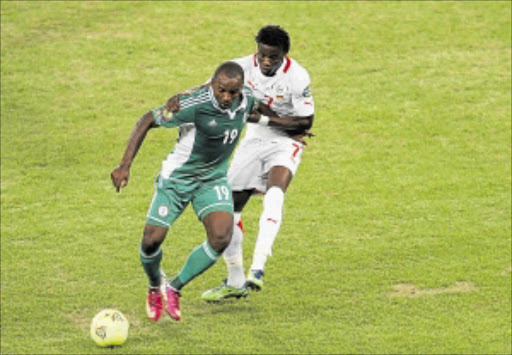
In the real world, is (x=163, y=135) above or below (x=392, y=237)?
above

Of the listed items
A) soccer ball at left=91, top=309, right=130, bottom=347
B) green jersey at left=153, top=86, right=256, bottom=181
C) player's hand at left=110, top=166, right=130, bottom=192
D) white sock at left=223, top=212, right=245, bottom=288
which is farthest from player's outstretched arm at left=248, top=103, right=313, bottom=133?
soccer ball at left=91, top=309, right=130, bottom=347

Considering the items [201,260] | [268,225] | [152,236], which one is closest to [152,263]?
[152,236]

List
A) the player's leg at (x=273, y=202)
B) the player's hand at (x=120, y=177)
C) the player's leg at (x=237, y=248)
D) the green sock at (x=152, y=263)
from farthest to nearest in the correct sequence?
1. the player's leg at (x=237, y=248)
2. the green sock at (x=152, y=263)
3. the player's leg at (x=273, y=202)
4. the player's hand at (x=120, y=177)

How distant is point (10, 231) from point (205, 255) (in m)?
5.08

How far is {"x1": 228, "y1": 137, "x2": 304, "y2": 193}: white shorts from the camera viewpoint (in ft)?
43.3

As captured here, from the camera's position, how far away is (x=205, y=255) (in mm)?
12203

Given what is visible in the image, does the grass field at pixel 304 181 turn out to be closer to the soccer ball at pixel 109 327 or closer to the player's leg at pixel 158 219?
the soccer ball at pixel 109 327

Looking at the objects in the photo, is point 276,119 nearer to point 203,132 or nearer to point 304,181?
point 203,132

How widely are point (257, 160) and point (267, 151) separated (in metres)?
0.17

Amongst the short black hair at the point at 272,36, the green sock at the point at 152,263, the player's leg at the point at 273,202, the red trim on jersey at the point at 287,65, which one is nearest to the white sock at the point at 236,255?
the player's leg at the point at 273,202

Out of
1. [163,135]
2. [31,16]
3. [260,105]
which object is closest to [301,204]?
[163,135]

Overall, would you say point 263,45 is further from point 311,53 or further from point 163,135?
point 311,53

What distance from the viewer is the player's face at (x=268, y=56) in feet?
40.0

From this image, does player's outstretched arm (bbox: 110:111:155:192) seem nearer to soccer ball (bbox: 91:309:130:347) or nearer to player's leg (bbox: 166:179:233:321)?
player's leg (bbox: 166:179:233:321)
